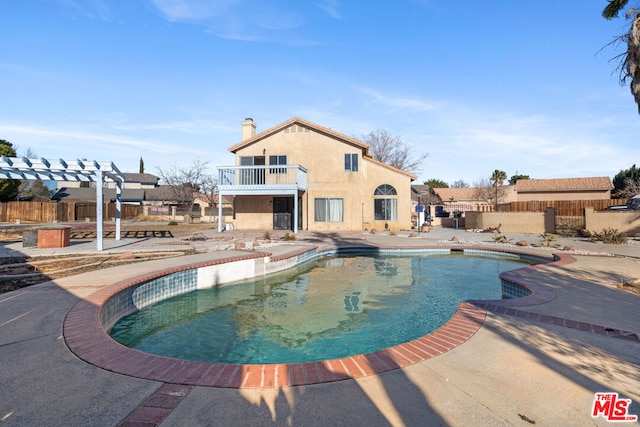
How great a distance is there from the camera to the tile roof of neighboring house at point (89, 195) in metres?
47.6

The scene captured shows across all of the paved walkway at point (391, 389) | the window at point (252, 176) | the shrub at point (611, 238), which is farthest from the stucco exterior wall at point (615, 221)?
the window at point (252, 176)

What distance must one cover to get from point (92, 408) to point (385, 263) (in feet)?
34.1

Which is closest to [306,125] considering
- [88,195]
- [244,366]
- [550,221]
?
[550,221]

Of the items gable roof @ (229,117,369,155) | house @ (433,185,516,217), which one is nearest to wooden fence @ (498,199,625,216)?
house @ (433,185,516,217)

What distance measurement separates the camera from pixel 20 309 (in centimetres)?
489

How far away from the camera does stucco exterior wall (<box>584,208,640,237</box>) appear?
17.8 m

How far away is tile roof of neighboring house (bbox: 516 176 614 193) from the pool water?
1603 inches

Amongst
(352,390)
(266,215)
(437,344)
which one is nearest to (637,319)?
(437,344)

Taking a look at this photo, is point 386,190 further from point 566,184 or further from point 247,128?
point 566,184

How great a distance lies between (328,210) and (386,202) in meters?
4.47

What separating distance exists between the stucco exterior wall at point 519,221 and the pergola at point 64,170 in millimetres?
24359

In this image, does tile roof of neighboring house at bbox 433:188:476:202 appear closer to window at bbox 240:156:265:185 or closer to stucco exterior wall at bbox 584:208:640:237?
stucco exterior wall at bbox 584:208:640:237

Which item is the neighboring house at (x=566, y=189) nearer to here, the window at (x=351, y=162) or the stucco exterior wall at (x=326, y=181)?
the stucco exterior wall at (x=326, y=181)

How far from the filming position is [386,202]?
22906 millimetres
